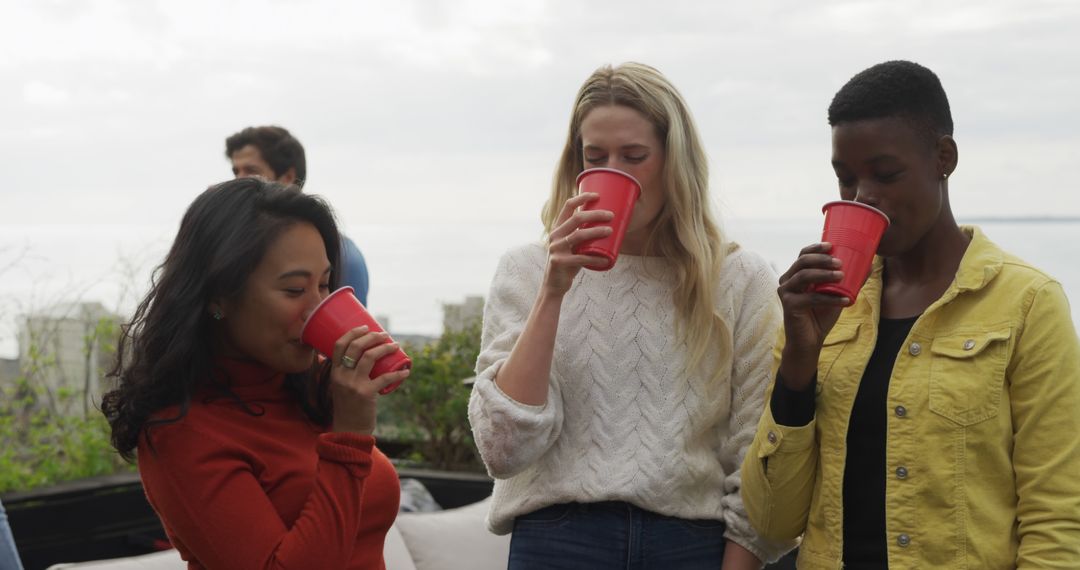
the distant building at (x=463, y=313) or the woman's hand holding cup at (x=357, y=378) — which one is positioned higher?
the woman's hand holding cup at (x=357, y=378)

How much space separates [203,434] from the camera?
1.81m

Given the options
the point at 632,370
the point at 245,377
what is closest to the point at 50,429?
the point at 245,377

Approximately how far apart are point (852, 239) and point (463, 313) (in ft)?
15.6

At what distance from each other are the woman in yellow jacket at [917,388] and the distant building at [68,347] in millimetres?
4374

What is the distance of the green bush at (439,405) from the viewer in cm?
571

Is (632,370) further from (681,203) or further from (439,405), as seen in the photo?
(439,405)

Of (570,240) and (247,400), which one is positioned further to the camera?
(570,240)

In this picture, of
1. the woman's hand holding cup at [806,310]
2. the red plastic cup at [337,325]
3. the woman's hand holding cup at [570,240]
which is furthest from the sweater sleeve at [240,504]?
the woman's hand holding cup at [806,310]

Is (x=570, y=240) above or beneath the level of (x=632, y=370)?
above

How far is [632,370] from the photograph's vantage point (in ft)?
7.40

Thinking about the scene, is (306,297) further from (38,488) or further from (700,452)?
(38,488)

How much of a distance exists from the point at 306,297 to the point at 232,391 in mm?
204

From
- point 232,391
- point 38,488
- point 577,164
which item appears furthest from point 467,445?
point 232,391

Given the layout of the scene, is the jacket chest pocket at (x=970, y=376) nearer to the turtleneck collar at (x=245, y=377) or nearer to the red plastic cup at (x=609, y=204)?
the red plastic cup at (x=609, y=204)
